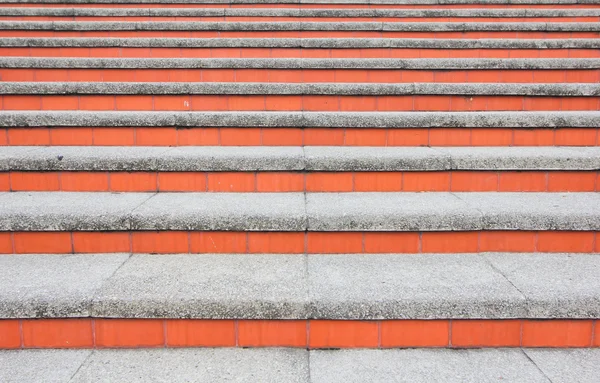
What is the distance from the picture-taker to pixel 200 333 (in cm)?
154

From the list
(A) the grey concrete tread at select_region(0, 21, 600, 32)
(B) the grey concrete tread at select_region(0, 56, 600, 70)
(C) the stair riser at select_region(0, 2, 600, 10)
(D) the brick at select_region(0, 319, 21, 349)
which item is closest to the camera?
(D) the brick at select_region(0, 319, 21, 349)

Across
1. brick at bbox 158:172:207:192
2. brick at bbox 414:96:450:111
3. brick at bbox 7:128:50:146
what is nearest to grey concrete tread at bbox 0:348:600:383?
brick at bbox 158:172:207:192

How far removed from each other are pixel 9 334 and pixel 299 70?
252 centimetres

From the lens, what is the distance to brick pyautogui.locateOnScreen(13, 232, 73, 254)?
1882mm

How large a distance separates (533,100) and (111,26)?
3.56 m

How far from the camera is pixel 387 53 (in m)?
3.67

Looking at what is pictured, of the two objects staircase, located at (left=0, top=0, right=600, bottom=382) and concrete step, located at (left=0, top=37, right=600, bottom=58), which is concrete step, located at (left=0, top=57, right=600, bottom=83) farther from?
concrete step, located at (left=0, top=37, right=600, bottom=58)

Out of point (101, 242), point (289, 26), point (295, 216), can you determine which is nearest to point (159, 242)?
point (101, 242)

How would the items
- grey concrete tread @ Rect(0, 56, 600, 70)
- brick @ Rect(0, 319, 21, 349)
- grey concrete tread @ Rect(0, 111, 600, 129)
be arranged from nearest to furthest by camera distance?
brick @ Rect(0, 319, 21, 349)
grey concrete tread @ Rect(0, 111, 600, 129)
grey concrete tread @ Rect(0, 56, 600, 70)

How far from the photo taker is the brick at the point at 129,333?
1.53m

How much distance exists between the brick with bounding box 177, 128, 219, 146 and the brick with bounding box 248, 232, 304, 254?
3.04ft

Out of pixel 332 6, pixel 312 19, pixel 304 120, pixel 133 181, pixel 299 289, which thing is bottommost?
pixel 299 289

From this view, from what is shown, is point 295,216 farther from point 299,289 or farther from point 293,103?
point 293,103

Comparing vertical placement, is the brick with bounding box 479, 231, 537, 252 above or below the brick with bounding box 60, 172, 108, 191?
below
